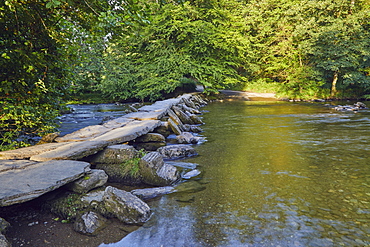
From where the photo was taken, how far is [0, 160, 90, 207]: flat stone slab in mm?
2541

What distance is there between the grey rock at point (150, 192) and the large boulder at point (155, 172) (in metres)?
0.20

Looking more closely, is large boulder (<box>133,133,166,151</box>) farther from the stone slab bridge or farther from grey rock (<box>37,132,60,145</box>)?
grey rock (<box>37,132,60,145</box>)

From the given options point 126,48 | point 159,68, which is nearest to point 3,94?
point 159,68

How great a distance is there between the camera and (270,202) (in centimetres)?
329

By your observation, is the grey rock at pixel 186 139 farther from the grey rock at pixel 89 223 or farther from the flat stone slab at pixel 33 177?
the grey rock at pixel 89 223

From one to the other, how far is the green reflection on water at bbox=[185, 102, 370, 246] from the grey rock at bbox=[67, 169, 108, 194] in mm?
1283

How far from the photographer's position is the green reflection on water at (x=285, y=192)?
8.64 ft

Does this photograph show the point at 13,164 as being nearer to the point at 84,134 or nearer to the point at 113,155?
the point at 113,155

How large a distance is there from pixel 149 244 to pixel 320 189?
2.54m

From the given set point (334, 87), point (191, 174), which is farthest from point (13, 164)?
point (334, 87)

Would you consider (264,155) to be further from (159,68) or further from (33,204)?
(159,68)

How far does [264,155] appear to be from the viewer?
5.50 meters

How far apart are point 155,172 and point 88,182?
3.38 ft

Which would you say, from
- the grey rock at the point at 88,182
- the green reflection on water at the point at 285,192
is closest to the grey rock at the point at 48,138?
the grey rock at the point at 88,182
